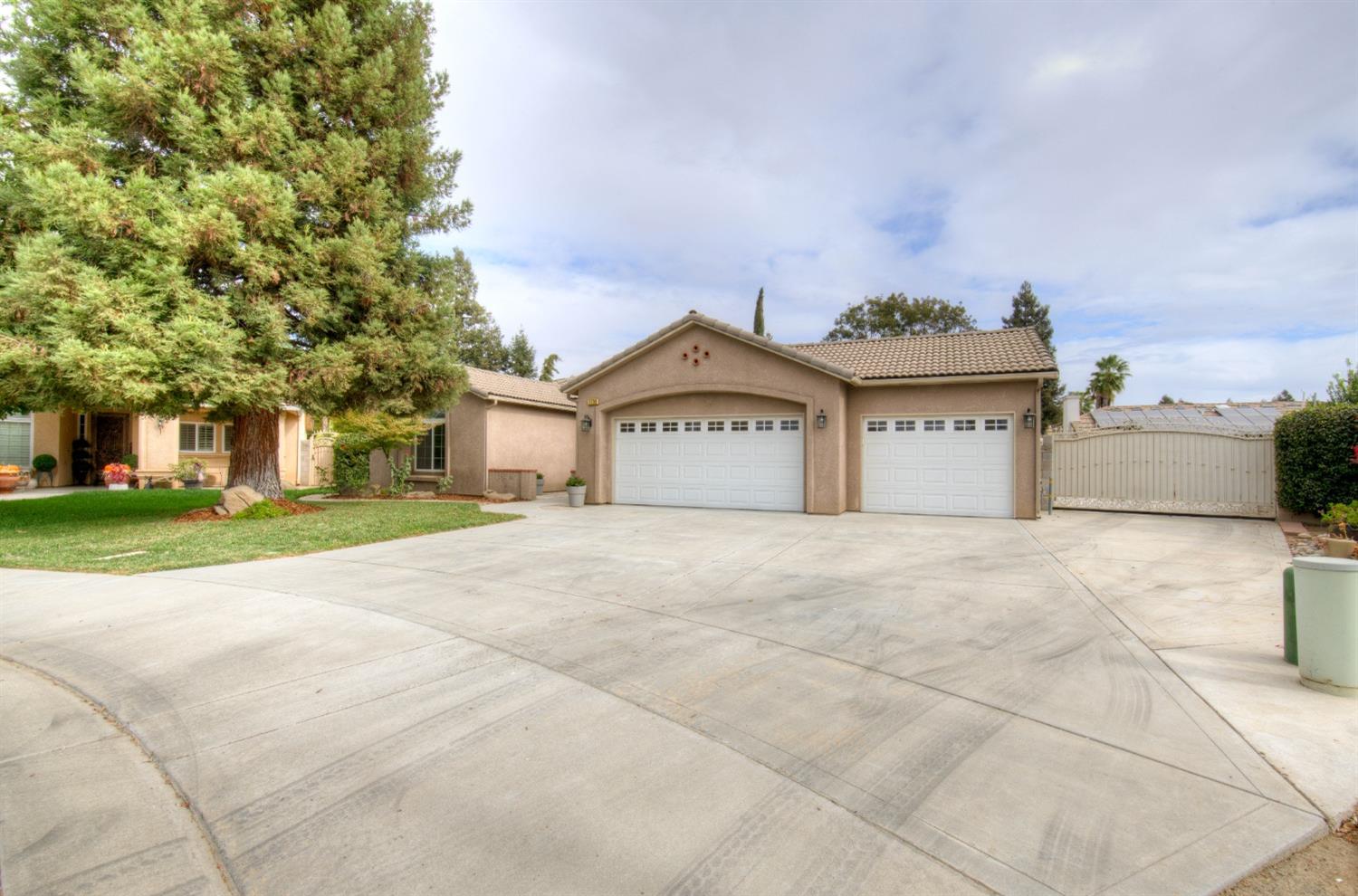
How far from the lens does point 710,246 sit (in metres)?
21.1

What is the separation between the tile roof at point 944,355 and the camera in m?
13.7

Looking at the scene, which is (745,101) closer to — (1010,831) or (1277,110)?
(1277,110)

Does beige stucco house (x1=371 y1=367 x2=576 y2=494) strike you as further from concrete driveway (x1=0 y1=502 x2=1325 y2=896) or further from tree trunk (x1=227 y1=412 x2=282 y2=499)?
concrete driveway (x1=0 y1=502 x2=1325 y2=896)

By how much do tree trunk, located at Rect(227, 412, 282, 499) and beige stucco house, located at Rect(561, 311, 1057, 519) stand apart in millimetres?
6989

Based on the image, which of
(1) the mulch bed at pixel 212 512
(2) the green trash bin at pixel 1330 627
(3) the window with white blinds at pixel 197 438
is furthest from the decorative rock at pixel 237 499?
(2) the green trash bin at pixel 1330 627

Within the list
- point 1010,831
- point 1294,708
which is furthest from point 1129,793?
point 1294,708

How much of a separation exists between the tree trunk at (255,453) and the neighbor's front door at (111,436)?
12708mm

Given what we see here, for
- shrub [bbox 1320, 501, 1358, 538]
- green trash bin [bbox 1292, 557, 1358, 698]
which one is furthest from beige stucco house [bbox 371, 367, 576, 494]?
shrub [bbox 1320, 501, 1358, 538]

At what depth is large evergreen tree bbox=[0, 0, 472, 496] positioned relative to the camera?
970cm

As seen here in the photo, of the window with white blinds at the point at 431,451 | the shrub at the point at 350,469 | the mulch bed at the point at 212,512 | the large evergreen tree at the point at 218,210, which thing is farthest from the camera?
the window with white blinds at the point at 431,451

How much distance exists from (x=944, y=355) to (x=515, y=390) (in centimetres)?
1293

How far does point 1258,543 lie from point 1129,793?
1038 cm

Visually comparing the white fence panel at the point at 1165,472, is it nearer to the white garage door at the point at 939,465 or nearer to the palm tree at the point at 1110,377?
the white garage door at the point at 939,465

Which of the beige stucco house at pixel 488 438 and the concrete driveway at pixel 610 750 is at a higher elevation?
the beige stucco house at pixel 488 438
